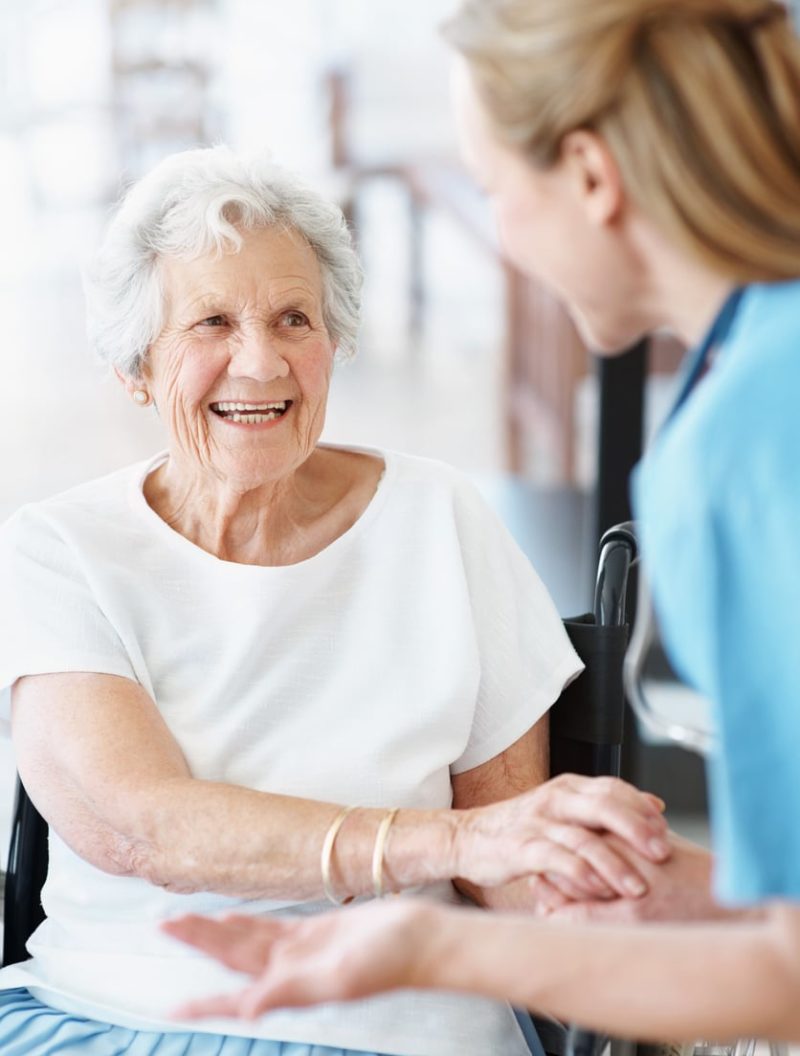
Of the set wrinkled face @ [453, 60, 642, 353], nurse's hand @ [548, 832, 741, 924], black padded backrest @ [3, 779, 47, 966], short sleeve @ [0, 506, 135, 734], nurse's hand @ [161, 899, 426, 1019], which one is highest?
wrinkled face @ [453, 60, 642, 353]

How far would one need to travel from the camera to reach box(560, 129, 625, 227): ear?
1.04 meters

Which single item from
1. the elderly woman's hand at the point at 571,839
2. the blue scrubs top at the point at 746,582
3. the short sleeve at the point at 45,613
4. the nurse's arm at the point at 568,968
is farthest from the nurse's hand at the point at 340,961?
the short sleeve at the point at 45,613

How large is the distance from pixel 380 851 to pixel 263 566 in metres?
0.46

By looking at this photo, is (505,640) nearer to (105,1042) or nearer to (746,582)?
(105,1042)

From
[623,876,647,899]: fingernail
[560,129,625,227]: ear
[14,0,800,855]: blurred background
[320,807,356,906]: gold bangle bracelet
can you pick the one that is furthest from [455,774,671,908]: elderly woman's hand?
[14,0,800,855]: blurred background

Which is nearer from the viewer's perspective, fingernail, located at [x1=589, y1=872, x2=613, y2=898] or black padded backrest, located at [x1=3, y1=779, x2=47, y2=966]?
fingernail, located at [x1=589, y1=872, x2=613, y2=898]

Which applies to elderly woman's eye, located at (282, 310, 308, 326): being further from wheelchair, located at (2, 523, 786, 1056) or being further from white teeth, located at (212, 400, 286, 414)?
wheelchair, located at (2, 523, 786, 1056)

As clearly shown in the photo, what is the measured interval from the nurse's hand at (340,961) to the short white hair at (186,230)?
0.91 m

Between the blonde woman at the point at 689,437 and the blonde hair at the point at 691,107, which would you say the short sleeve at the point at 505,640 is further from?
the blonde hair at the point at 691,107

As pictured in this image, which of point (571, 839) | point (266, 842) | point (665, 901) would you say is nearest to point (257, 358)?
point (266, 842)

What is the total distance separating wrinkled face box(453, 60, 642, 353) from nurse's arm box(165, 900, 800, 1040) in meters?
0.48

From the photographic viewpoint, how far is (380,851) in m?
1.50

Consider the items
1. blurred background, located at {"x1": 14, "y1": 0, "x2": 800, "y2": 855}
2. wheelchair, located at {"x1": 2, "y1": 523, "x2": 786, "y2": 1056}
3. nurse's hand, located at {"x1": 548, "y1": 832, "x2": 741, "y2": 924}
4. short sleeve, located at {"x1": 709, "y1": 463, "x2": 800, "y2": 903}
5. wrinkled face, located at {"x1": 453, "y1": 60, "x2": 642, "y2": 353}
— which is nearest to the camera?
short sleeve, located at {"x1": 709, "y1": 463, "x2": 800, "y2": 903}

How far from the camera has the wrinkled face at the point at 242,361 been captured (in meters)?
1.75
